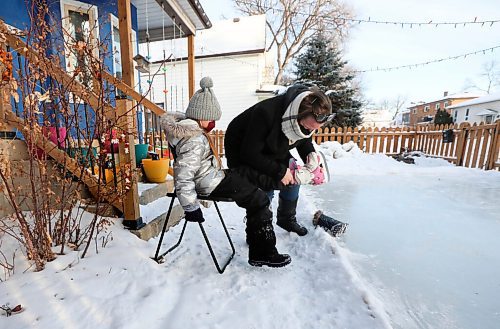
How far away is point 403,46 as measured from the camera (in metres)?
14.8

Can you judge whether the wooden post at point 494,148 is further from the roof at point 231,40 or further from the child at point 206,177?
the roof at point 231,40

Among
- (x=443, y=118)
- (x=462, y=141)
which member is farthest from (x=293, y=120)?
(x=443, y=118)

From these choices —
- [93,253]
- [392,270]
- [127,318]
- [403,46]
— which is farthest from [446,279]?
[403,46]

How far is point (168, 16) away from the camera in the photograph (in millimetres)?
5527

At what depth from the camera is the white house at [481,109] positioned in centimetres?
2148

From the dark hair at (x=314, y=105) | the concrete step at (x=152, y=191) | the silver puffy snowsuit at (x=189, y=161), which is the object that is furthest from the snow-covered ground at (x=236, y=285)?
the dark hair at (x=314, y=105)

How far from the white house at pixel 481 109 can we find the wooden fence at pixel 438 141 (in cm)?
1737

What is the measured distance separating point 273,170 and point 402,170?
19.2 ft

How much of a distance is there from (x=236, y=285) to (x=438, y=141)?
8750 mm

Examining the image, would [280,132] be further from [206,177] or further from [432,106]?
[432,106]

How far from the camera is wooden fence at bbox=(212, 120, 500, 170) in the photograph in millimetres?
6102

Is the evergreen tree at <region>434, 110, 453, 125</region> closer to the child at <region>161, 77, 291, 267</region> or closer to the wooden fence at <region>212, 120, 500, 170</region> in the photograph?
the wooden fence at <region>212, 120, 500, 170</region>

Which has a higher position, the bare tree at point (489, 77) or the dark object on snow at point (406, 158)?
the bare tree at point (489, 77)

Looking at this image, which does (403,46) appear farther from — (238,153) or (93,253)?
(93,253)
